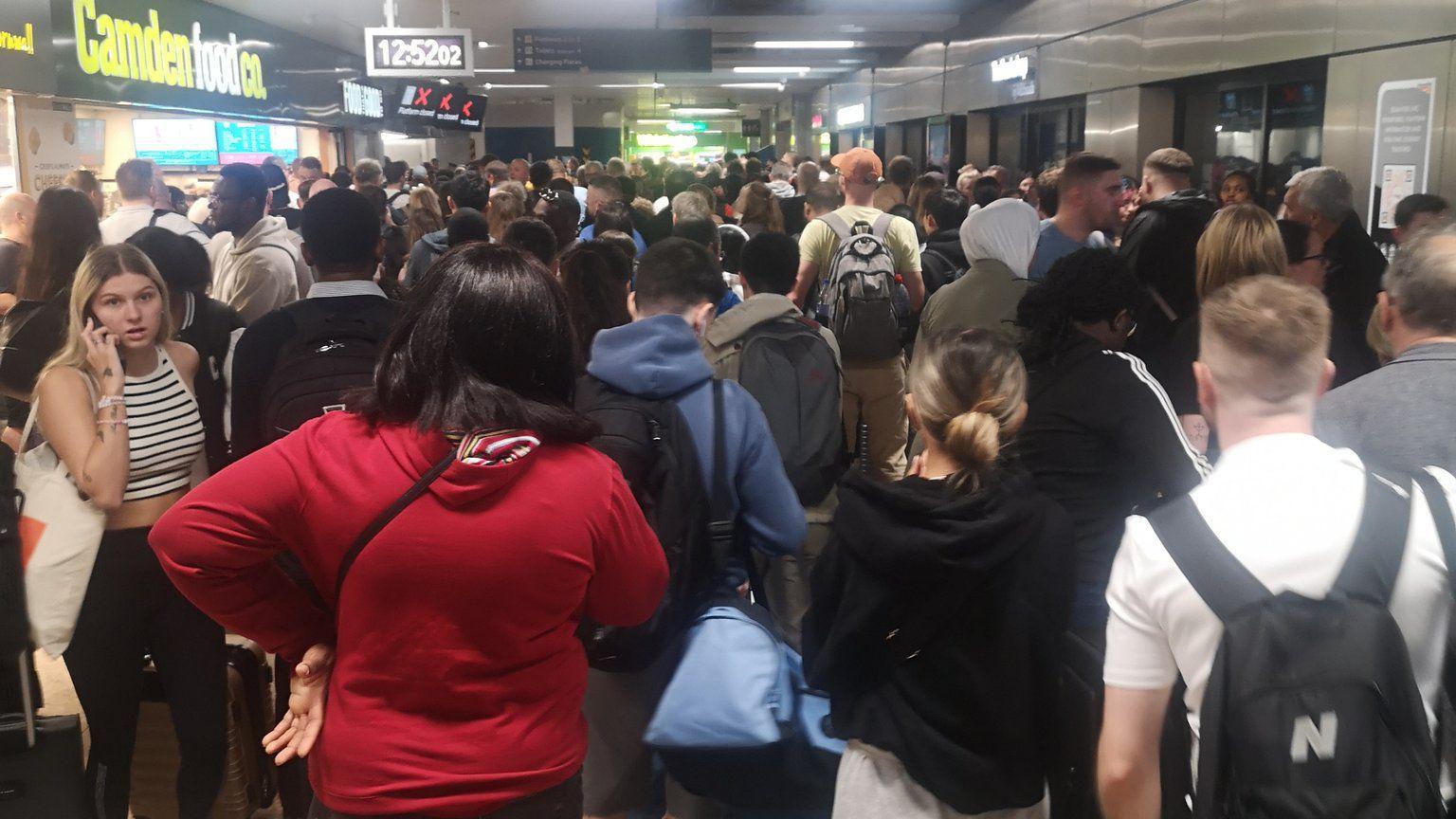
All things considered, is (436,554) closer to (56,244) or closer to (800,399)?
(800,399)

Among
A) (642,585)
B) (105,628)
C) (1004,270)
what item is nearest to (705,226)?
(1004,270)

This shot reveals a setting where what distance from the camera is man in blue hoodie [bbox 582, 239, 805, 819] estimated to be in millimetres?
2613

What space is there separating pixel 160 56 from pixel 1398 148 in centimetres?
931

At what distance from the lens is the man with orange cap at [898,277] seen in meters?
5.20

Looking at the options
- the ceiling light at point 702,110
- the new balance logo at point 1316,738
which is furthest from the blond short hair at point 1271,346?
the ceiling light at point 702,110

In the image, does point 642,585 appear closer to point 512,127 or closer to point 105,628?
point 105,628

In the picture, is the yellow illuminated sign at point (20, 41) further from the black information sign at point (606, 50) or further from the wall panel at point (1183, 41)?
the black information sign at point (606, 50)

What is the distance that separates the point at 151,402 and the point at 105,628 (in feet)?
1.93

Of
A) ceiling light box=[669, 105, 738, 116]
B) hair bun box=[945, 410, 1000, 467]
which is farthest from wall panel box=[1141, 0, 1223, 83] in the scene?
ceiling light box=[669, 105, 738, 116]

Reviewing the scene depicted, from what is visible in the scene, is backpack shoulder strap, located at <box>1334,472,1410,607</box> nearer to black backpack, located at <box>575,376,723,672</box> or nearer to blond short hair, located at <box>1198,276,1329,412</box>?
blond short hair, located at <box>1198,276,1329,412</box>

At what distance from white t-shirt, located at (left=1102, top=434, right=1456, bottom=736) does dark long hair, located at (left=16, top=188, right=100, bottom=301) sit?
3313 millimetres

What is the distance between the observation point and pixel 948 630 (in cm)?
218

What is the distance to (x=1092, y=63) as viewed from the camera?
10.3 meters

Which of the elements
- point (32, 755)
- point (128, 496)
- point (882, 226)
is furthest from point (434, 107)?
point (32, 755)
